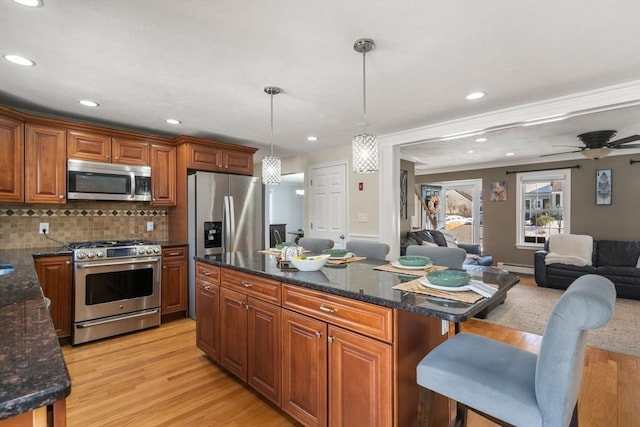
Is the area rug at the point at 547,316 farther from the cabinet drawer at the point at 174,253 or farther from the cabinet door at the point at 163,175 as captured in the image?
the cabinet door at the point at 163,175

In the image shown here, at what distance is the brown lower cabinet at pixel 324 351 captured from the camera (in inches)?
56.6

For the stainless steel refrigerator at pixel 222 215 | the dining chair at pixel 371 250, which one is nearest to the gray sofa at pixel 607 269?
the dining chair at pixel 371 250

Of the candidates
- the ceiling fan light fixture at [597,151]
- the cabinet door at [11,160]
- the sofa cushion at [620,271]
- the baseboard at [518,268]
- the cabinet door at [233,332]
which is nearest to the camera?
the cabinet door at [233,332]

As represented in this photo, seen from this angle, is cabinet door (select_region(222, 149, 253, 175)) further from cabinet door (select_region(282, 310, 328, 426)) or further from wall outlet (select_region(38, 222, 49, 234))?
cabinet door (select_region(282, 310, 328, 426))

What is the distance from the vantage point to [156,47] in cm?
198

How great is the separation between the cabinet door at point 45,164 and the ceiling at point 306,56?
265 millimetres

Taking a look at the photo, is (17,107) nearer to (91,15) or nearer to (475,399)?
(91,15)

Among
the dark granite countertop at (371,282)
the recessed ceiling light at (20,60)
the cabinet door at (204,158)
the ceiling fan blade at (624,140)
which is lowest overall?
the dark granite countertop at (371,282)

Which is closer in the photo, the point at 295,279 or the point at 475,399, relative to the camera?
the point at 475,399

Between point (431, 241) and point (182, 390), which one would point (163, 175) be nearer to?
point (182, 390)

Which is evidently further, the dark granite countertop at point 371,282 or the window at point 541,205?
the window at point 541,205

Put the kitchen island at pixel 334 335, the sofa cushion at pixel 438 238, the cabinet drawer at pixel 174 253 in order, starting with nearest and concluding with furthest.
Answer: the kitchen island at pixel 334 335 → the cabinet drawer at pixel 174 253 → the sofa cushion at pixel 438 238

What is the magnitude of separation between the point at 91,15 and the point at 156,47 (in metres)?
0.36

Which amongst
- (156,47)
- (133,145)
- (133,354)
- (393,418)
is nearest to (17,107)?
(133,145)
